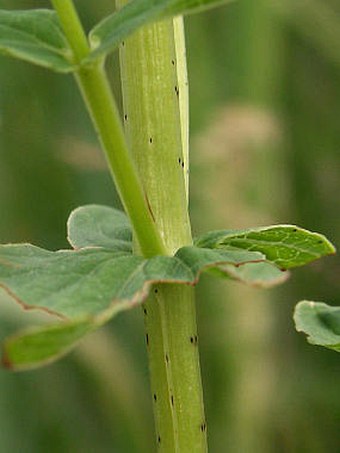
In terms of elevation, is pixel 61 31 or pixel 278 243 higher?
pixel 61 31

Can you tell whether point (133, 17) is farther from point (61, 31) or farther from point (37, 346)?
point (37, 346)

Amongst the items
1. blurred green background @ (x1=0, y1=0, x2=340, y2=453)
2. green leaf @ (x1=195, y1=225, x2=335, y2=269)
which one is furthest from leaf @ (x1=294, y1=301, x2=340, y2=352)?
blurred green background @ (x1=0, y1=0, x2=340, y2=453)

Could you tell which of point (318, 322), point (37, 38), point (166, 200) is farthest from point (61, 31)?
point (318, 322)

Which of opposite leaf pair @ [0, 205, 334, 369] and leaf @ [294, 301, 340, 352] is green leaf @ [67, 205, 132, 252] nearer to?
opposite leaf pair @ [0, 205, 334, 369]

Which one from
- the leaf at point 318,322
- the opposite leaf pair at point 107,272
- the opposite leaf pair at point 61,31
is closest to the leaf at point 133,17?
the opposite leaf pair at point 61,31

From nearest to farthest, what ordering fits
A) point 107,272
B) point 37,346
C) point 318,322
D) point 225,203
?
point 37,346, point 107,272, point 318,322, point 225,203

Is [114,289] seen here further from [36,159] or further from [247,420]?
[36,159]
